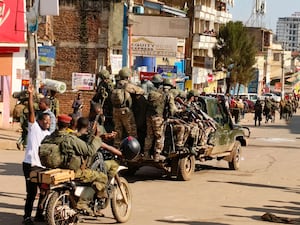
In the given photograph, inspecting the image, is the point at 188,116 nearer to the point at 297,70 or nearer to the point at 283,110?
the point at 283,110

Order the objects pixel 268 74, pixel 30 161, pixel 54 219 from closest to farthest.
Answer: pixel 54 219, pixel 30 161, pixel 268 74

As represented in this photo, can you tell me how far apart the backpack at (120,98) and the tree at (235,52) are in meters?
64.0

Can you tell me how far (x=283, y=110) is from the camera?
59562 mm

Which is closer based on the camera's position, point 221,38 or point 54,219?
point 54,219

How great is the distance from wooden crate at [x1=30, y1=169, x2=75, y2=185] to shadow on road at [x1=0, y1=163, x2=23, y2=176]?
6.70 m

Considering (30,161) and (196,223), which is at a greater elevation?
(30,161)

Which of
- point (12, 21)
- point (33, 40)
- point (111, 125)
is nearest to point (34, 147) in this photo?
point (111, 125)

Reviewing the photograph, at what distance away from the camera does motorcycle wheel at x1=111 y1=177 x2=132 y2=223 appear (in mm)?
10461

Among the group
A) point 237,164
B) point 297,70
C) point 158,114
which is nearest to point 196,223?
point 158,114

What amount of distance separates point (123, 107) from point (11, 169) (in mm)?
3394

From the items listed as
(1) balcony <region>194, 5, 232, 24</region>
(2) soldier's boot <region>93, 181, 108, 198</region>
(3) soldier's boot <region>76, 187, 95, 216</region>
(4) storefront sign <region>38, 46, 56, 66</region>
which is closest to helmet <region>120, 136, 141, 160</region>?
(2) soldier's boot <region>93, 181, 108, 198</region>

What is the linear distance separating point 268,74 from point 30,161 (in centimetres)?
11006

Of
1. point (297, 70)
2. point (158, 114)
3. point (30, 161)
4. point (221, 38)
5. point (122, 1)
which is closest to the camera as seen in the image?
point (30, 161)

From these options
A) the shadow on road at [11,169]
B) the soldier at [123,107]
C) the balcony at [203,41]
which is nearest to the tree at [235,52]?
the balcony at [203,41]
